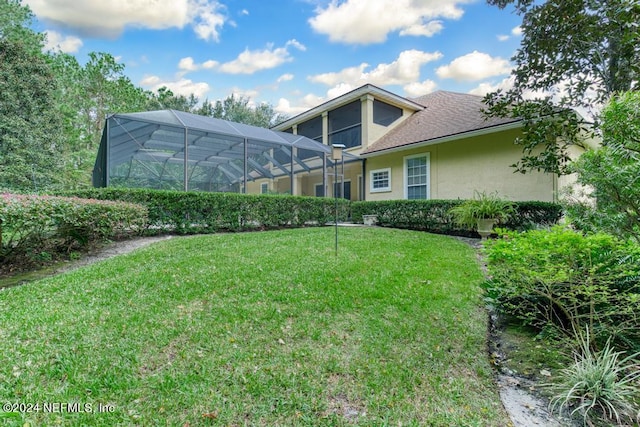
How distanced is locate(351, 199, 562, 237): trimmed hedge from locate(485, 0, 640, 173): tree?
247cm

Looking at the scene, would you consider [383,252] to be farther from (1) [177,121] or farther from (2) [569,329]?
(1) [177,121]

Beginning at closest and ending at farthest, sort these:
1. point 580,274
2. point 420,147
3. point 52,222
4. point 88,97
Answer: point 580,274 < point 52,222 < point 420,147 < point 88,97

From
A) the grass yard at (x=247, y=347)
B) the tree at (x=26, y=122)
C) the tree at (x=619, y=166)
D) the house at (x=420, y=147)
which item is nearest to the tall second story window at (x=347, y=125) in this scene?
the house at (x=420, y=147)

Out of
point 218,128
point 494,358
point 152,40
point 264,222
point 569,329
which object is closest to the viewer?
point 494,358

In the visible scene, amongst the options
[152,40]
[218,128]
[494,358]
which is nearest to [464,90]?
[218,128]

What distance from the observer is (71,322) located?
8.68ft

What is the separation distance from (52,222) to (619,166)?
684 centimetres

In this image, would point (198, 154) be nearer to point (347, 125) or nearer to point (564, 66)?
point (347, 125)

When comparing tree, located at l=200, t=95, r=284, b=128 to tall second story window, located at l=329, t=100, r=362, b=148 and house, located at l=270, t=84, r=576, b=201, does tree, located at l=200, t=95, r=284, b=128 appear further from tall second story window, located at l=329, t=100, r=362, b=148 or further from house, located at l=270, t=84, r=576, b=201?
tall second story window, located at l=329, t=100, r=362, b=148

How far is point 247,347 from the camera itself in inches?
94.4

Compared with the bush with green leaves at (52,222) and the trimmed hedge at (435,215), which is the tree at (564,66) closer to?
the trimmed hedge at (435,215)

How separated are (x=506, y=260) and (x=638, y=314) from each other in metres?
1.12

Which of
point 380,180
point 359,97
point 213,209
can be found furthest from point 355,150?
point 213,209

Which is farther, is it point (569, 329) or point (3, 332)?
point (569, 329)
